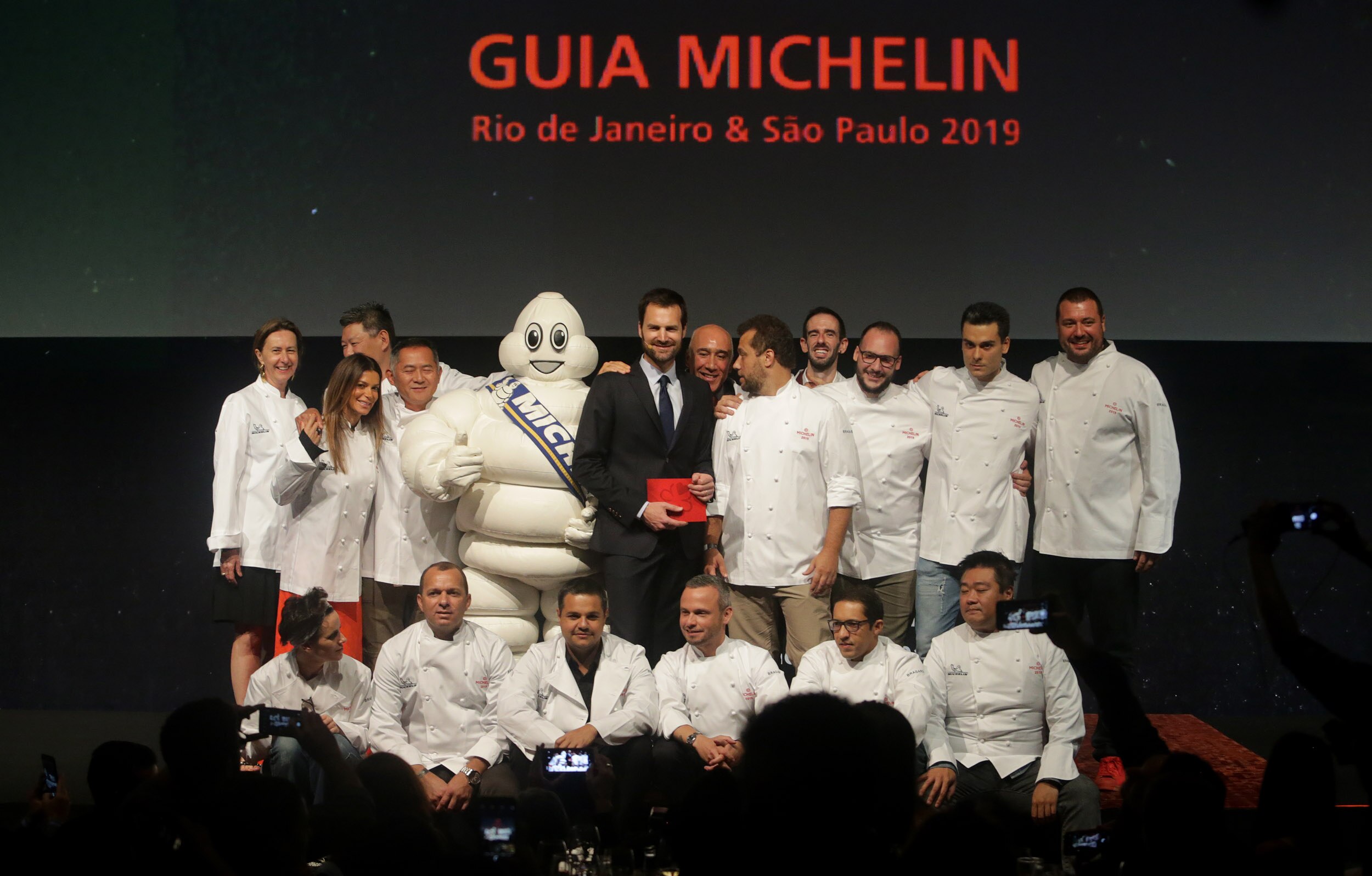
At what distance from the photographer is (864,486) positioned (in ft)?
14.5

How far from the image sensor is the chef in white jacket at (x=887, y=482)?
4391mm

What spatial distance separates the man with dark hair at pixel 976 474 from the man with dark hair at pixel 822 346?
1.47 feet

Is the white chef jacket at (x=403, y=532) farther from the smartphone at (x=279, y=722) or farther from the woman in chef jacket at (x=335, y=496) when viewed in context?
the smartphone at (x=279, y=722)

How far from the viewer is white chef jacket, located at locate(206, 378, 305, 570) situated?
14.7 feet

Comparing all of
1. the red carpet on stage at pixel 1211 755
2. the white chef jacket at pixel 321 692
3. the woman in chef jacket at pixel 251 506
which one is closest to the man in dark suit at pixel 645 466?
the white chef jacket at pixel 321 692

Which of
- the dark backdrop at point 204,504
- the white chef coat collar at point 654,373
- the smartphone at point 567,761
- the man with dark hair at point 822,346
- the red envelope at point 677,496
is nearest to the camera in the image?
the smartphone at point 567,761

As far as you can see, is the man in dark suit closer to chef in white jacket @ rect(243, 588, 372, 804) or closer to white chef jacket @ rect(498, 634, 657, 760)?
white chef jacket @ rect(498, 634, 657, 760)

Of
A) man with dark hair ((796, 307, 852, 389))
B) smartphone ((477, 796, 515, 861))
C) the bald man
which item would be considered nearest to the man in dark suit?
the bald man

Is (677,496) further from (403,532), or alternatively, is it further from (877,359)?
(403,532)

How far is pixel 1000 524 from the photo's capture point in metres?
4.25

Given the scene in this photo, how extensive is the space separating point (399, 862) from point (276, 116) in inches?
165

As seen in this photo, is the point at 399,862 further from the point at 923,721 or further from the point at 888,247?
the point at 888,247

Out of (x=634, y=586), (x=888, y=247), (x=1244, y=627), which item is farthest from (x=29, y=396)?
(x=1244, y=627)

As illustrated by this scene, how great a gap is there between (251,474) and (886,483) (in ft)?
7.34
